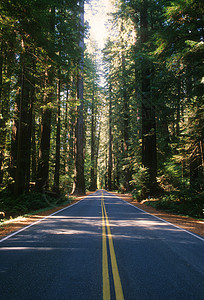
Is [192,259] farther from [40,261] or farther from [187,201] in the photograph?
[187,201]

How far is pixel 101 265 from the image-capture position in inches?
173

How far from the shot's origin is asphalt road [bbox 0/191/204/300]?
3354 mm

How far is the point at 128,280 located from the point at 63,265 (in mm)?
1485

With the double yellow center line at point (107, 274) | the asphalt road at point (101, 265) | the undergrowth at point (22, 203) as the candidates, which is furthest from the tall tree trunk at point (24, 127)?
the double yellow center line at point (107, 274)

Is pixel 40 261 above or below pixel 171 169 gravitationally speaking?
below

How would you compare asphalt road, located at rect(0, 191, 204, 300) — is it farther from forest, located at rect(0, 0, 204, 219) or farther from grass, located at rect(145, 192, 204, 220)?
forest, located at rect(0, 0, 204, 219)

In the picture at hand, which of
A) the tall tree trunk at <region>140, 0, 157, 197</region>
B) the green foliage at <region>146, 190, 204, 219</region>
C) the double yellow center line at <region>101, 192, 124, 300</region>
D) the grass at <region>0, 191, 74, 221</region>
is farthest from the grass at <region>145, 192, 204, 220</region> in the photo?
the grass at <region>0, 191, 74, 221</region>

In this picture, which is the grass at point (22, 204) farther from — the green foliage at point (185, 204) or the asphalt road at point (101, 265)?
the green foliage at point (185, 204)

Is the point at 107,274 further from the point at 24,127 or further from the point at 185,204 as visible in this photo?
the point at 24,127

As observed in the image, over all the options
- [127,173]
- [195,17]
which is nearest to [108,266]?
[195,17]

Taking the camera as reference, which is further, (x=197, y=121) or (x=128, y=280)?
(x=197, y=121)

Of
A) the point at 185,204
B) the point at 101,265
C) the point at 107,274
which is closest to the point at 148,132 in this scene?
the point at 185,204

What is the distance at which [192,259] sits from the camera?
4852mm

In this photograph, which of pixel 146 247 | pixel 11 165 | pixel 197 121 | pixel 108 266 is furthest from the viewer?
pixel 11 165
